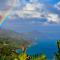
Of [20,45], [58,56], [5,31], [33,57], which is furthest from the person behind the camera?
[5,31]

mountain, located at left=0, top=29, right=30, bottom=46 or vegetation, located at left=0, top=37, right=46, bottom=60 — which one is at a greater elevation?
mountain, located at left=0, top=29, right=30, bottom=46

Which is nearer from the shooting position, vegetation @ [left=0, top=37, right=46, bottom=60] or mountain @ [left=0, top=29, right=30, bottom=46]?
vegetation @ [left=0, top=37, right=46, bottom=60]

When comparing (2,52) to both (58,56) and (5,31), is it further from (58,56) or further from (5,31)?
(5,31)

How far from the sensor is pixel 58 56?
8867 millimetres

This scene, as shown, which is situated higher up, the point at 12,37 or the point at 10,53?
the point at 12,37

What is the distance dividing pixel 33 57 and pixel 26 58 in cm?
23

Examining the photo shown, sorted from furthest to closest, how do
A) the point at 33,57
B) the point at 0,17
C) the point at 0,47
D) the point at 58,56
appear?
1. the point at 0,17
2. the point at 0,47
3. the point at 58,56
4. the point at 33,57

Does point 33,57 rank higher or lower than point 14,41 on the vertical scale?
lower

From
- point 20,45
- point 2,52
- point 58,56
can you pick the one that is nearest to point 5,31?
point 20,45

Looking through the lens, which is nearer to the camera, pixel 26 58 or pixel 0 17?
pixel 26 58

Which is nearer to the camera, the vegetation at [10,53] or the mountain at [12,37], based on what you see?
the vegetation at [10,53]

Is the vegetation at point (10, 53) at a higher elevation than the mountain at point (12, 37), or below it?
below

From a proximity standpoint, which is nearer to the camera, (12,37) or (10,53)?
(10,53)

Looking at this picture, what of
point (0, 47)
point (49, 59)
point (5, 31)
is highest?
point (5, 31)
